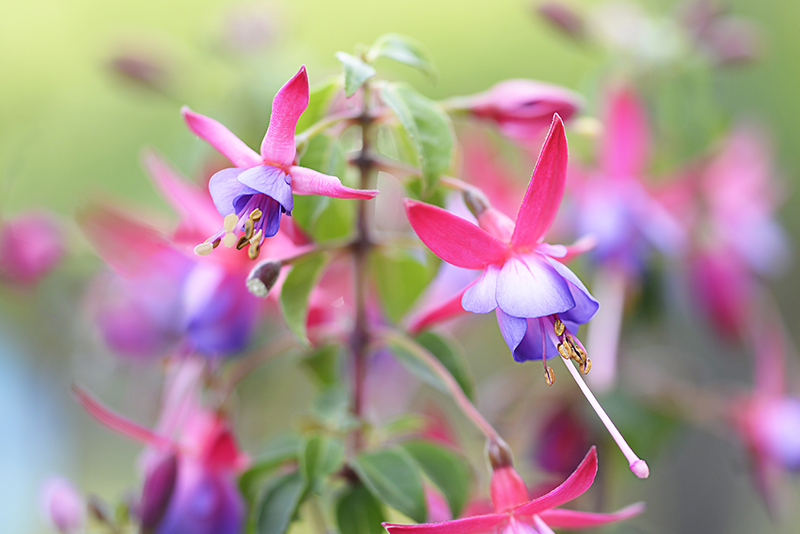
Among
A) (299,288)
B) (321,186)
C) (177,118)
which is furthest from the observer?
(177,118)

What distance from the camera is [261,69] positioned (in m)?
0.87

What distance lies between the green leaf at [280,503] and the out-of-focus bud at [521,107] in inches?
10.2

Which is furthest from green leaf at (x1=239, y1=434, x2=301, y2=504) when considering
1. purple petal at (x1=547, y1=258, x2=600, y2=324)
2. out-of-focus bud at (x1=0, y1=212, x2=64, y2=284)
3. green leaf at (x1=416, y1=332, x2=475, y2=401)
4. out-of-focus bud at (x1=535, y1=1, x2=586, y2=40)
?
out-of-focus bud at (x1=535, y1=1, x2=586, y2=40)

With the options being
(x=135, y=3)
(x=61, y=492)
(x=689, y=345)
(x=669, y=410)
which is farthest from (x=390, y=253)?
(x=135, y=3)

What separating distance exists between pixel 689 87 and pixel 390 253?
19.9 inches

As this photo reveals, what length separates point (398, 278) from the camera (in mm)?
518

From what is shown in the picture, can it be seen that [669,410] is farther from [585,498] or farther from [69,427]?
[69,427]

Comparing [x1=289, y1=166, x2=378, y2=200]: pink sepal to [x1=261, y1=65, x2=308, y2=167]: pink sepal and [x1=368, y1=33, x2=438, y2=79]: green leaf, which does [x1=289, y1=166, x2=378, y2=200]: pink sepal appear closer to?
[x1=261, y1=65, x2=308, y2=167]: pink sepal

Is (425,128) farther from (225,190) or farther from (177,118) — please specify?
(177,118)

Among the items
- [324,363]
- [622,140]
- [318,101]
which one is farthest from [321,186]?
[622,140]

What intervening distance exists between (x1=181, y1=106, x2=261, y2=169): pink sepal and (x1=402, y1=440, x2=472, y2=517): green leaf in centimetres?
23

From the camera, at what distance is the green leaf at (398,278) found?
0.51 meters

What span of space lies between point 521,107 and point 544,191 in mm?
118

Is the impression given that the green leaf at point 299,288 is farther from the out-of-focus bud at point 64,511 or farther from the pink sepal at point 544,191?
the out-of-focus bud at point 64,511
